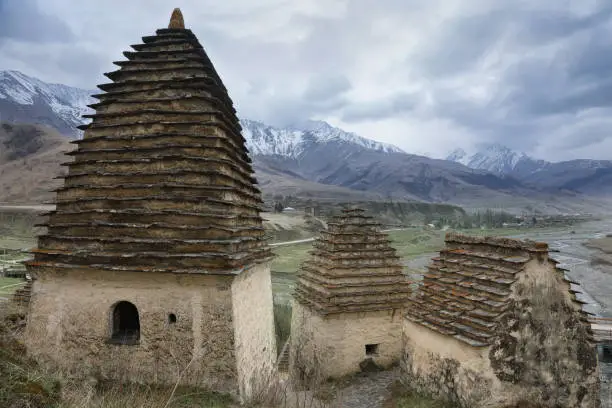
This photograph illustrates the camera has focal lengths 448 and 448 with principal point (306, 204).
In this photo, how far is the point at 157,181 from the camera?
29.7 ft

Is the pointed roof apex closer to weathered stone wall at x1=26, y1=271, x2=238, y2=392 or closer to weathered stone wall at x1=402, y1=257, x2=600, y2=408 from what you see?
weathered stone wall at x1=26, y1=271, x2=238, y2=392

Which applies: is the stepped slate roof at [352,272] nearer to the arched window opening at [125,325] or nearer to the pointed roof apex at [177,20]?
the arched window opening at [125,325]

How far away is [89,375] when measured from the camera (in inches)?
344

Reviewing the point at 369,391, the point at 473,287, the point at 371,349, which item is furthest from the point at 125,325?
the point at 473,287

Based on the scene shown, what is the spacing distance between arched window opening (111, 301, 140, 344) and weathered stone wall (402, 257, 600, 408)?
6.67m

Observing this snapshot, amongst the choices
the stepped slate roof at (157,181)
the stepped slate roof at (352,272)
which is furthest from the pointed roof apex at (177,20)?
the stepped slate roof at (352,272)

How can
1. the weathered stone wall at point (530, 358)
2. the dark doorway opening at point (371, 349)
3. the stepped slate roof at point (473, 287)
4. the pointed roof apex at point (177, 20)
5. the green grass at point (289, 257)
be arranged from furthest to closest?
the green grass at point (289, 257), the dark doorway opening at point (371, 349), the pointed roof apex at point (177, 20), the stepped slate roof at point (473, 287), the weathered stone wall at point (530, 358)

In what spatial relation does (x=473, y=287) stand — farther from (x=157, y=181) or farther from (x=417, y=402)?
(x=157, y=181)

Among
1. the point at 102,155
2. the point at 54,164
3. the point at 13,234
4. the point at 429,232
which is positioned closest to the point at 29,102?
the point at 54,164

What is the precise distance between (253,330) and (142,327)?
7.77 feet

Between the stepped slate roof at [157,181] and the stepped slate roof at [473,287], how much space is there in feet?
14.9

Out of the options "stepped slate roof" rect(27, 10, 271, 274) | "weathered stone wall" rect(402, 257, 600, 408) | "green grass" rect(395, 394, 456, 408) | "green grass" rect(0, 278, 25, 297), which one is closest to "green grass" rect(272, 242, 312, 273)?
"green grass" rect(0, 278, 25, 297)

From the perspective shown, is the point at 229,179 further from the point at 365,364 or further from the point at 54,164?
the point at 54,164

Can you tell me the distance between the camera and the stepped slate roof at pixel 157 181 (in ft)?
28.0
